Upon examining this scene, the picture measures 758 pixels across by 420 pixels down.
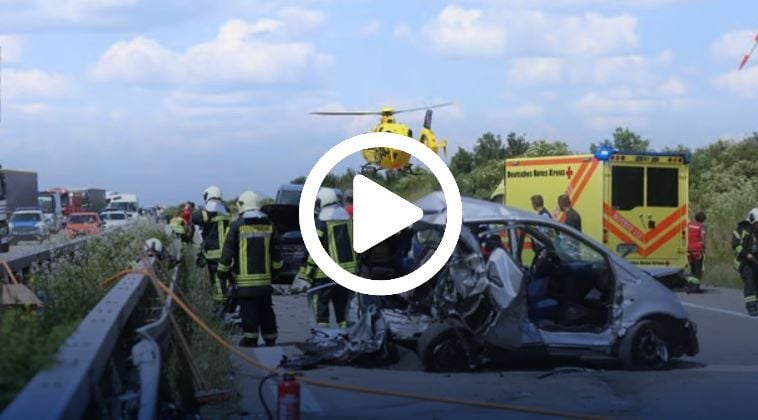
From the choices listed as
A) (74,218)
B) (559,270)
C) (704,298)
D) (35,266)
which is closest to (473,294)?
(559,270)

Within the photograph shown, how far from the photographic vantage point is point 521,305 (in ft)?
36.3

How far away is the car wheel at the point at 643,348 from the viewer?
11352 mm

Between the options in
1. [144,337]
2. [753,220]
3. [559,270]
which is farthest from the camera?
[753,220]

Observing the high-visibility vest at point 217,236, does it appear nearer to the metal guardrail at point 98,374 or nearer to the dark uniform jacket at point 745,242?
the metal guardrail at point 98,374

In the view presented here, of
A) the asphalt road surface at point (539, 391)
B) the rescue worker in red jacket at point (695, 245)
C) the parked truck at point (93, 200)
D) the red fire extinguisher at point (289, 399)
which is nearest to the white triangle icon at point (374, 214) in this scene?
the asphalt road surface at point (539, 391)

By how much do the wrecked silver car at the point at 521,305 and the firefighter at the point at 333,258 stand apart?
100 cm

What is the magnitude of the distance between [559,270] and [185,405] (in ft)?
16.6

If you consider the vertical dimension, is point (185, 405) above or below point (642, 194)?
below

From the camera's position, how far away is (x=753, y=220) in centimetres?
1777

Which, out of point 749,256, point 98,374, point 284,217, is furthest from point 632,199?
point 98,374

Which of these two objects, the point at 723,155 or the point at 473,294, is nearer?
the point at 473,294

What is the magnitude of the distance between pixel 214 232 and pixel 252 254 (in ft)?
11.0

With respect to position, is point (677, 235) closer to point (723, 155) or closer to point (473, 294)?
point (473, 294)

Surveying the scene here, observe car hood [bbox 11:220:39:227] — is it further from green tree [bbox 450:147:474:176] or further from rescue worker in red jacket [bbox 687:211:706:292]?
rescue worker in red jacket [bbox 687:211:706:292]
